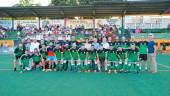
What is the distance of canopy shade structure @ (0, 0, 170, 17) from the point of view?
34.6 meters

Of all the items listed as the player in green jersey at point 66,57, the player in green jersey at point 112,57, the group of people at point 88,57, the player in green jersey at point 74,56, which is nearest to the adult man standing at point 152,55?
the group of people at point 88,57

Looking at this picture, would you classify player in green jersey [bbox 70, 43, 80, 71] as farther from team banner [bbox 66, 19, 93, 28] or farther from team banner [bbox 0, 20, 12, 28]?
team banner [bbox 0, 20, 12, 28]

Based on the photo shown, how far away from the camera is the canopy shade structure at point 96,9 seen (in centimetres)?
3459

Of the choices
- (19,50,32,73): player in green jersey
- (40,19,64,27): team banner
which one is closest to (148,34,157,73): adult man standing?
(19,50,32,73): player in green jersey

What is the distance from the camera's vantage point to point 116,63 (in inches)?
701

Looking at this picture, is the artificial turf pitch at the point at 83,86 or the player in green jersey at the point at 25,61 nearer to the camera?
the artificial turf pitch at the point at 83,86

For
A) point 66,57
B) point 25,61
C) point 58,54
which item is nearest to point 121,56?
point 66,57

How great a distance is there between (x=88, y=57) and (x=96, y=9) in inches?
752

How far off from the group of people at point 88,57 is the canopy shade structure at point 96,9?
52.0ft

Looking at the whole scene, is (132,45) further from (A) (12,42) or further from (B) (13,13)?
(B) (13,13)

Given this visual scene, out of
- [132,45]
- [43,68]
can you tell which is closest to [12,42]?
[43,68]

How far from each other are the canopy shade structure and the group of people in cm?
1585

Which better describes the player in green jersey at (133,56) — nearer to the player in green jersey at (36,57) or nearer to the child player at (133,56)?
the child player at (133,56)

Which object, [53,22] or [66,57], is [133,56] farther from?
[53,22]
